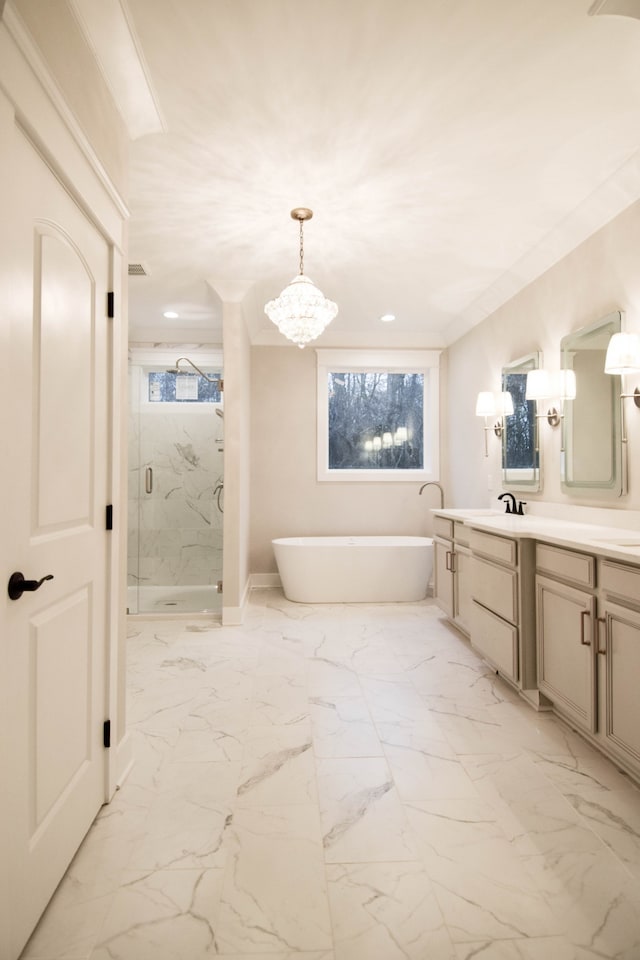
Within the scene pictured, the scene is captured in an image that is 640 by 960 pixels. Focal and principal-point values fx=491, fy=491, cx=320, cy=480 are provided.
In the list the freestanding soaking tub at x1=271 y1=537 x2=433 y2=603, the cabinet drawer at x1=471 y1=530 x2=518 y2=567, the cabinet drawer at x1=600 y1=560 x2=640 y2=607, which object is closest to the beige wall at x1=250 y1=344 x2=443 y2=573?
the freestanding soaking tub at x1=271 y1=537 x2=433 y2=603

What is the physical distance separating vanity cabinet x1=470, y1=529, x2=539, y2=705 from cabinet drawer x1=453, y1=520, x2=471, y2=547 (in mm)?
190

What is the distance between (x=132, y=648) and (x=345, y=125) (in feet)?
10.7

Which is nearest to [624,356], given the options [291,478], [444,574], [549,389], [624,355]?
[624,355]

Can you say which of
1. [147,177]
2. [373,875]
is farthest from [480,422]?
[373,875]

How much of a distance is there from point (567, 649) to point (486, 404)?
2264mm

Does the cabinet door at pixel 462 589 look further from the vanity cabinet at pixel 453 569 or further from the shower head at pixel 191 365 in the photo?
the shower head at pixel 191 365

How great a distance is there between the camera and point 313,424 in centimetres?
515

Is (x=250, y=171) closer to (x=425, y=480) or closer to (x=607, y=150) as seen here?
(x=607, y=150)

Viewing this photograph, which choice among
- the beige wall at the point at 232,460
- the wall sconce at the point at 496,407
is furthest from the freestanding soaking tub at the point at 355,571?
the wall sconce at the point at 496,407

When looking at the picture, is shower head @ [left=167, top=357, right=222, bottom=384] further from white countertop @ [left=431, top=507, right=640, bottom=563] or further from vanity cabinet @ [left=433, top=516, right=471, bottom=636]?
white countertop @ [left=431, top=507, right=640, bottom=563]

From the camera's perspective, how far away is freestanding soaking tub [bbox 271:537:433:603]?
440 cm

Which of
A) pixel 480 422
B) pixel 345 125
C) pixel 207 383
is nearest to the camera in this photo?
pixel 345 125

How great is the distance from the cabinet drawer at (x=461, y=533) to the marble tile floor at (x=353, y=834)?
87cm

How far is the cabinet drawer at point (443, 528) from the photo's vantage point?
3.60 meters
